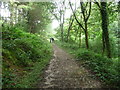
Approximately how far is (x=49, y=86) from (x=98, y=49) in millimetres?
18495

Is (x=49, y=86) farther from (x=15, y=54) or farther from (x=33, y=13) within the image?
(x=33, y=13)

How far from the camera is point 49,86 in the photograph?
5.23 m

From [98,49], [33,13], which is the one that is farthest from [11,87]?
[33,13]

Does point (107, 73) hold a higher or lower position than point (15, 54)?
lower

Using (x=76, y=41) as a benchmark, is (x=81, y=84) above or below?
below

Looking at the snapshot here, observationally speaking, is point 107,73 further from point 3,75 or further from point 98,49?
point 98,49

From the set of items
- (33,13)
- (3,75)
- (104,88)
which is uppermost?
(33,13)

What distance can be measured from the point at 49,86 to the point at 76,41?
27.5 metres

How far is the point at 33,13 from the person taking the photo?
25.8 m

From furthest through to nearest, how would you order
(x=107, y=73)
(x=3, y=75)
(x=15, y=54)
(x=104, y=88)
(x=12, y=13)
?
(x=12, y=13), (x=15, y=54), (x=107, y=73), (x=3, y=75), (x=104, y=88)

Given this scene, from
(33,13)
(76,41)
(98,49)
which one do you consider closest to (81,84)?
(98,49)

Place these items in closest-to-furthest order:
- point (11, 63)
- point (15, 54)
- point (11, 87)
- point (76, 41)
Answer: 1. point (11, 87)
2. point (11, 63)
3. point (15, 54)
4. point (76, 41)

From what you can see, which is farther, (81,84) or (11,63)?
(11,63)

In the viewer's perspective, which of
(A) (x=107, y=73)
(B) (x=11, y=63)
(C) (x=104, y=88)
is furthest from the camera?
(B) (x=11, y=63)
